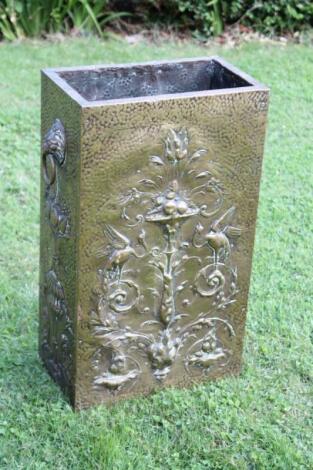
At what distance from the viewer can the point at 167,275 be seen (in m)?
3.74

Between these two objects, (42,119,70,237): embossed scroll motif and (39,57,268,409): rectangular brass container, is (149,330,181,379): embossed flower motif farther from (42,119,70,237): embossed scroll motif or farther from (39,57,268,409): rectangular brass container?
(42,119,70,237): embossed scroll motif

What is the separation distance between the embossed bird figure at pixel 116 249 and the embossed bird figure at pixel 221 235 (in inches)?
11.3

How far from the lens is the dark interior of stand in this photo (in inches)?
149

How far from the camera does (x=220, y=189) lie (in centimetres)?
368

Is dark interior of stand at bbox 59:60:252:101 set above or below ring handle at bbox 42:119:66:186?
above

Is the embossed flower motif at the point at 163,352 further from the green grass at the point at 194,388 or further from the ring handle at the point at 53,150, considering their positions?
the ring handle at the point at 53,150

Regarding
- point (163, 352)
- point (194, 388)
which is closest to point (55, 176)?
point (163, 352)

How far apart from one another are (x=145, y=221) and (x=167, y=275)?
27cm

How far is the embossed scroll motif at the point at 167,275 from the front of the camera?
3.56 meters

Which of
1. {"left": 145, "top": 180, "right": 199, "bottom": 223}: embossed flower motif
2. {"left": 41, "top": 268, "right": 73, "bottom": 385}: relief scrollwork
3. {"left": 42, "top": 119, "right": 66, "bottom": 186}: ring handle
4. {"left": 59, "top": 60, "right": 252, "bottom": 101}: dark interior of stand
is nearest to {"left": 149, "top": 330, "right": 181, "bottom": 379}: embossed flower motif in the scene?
{"left": 41, "top": 268, "right": 73, "bottom": 385}: relief scrollwork

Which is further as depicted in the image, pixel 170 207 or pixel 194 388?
pixel 194 388

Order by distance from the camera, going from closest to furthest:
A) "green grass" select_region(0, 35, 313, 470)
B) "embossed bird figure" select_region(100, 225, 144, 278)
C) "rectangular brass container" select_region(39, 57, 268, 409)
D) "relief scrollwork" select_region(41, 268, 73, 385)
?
"rectangular brass container" select_region(39, 57, 268, 409) → "embossed bird figure" select_region(100, 225, 144, 278) → "green grass" select_region(0, 35, 313, 470) → "relief scrollwork" select_region(41, 268, 73, 385)

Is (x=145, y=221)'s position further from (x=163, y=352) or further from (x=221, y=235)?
(x=163, y=352)

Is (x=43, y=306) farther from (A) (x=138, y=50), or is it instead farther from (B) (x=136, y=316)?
(A) (x=138, y=50)
